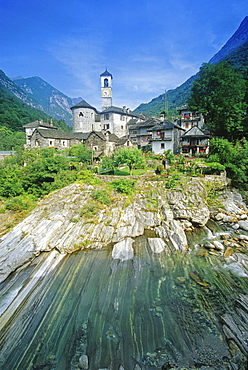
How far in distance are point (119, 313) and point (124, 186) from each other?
49.7ft

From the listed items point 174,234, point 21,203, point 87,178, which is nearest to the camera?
point 174,234

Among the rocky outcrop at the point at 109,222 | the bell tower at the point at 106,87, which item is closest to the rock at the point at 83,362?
the rocky outcrop at the point at 109,222

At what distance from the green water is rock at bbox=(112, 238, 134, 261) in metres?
0.68

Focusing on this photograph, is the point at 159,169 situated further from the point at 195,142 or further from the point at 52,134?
the point at 52,134

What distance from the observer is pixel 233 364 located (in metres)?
7.80

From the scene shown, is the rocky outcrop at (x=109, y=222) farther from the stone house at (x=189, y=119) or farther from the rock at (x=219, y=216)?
the stone house at (x=189, y=119)

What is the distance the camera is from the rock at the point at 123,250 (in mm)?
15456

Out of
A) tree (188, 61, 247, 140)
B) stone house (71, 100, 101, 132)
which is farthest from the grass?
stone house (71, 100, 101, 132)

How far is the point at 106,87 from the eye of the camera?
62.6 meters

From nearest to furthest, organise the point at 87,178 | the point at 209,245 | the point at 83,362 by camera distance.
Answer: the point at 83,362 < the point at 209,245 < the point at 87,178

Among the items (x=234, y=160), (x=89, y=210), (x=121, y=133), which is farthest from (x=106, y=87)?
(x=89, y=210)

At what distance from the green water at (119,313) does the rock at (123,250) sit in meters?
0.68

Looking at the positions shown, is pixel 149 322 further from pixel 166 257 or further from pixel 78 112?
pixel 78 112

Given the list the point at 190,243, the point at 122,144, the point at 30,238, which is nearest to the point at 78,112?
the point at 122,144
